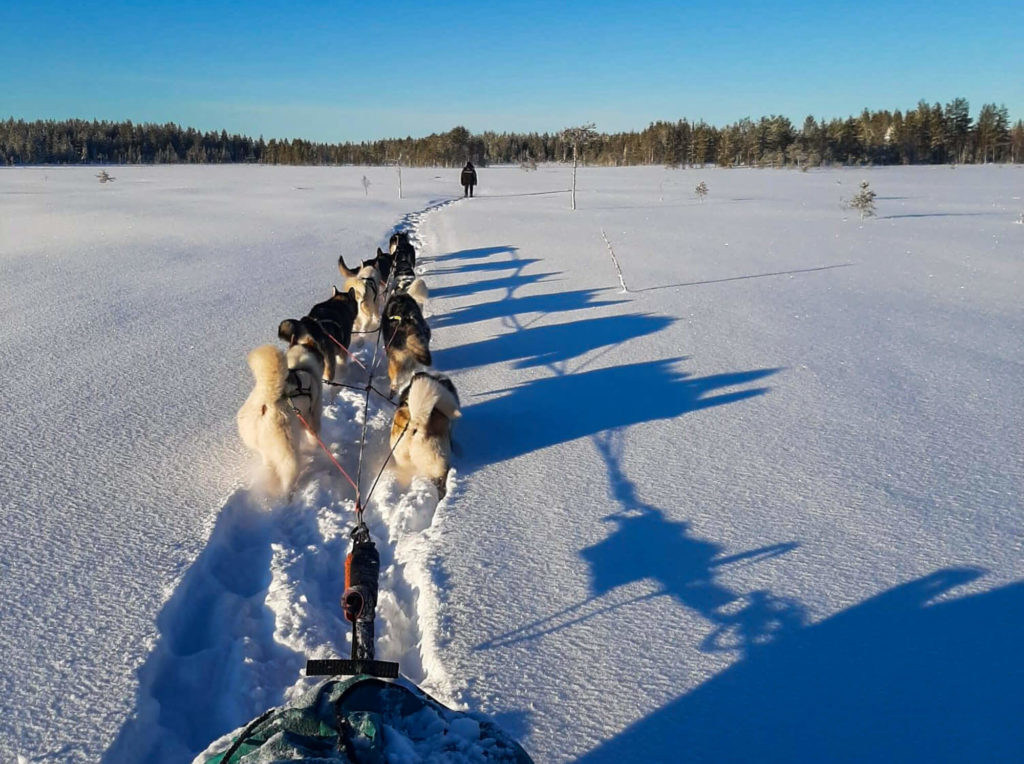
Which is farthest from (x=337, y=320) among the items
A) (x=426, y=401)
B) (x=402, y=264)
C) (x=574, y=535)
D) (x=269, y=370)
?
(x=574, y=535)

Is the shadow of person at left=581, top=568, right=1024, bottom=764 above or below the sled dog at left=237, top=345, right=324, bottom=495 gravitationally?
below

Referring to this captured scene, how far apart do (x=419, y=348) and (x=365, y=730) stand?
4278 mm

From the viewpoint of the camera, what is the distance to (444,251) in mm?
13367

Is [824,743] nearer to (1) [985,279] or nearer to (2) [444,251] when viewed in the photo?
(1) [985,279]

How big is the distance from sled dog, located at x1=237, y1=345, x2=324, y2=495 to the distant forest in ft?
116

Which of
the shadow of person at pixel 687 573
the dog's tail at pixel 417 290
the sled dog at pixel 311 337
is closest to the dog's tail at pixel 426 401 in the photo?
the shadow of person at pixel 687 573

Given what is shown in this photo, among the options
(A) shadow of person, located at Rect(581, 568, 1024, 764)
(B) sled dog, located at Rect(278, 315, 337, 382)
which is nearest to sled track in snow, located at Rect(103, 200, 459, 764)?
(A) shadow of person, located at Rect(581, 568, 1024, 764)

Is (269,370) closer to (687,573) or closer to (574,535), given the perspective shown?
(574,535)

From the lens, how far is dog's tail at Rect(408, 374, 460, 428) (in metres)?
3.88

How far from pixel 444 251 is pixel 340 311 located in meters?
7.31

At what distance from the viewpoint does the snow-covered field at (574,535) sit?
2.18 meters

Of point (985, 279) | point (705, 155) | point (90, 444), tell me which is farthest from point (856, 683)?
point (705, 155)

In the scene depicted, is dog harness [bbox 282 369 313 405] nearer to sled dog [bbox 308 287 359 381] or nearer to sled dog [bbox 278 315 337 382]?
sled dog [bbox 278 315 337 382]

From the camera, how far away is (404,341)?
566 centimetres
